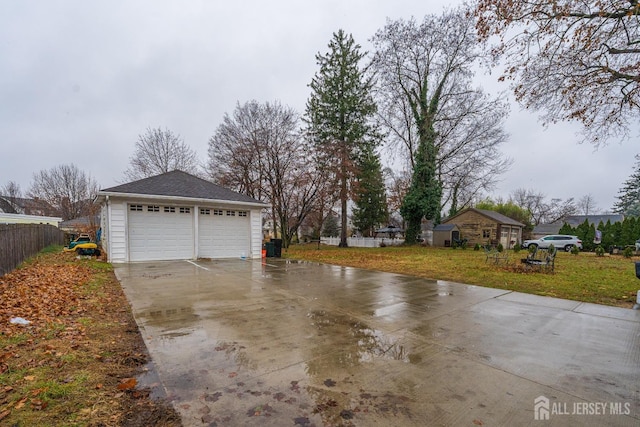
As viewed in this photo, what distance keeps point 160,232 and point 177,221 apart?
804mm

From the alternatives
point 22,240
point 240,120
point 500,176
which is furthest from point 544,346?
point 500,176

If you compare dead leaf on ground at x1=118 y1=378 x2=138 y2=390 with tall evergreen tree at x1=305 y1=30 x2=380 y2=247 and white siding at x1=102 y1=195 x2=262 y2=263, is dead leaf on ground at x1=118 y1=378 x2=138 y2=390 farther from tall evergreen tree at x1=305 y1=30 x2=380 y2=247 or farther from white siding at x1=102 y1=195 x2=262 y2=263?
tall evergreen tree at x1=305 y1=30 x2=380 y2=247

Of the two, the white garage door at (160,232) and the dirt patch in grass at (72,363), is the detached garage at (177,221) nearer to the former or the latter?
the white garage door at (160,232)

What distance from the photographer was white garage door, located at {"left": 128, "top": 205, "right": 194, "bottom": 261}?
11.2m

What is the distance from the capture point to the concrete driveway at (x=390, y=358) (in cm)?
217

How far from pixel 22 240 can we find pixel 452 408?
14011 millimetres

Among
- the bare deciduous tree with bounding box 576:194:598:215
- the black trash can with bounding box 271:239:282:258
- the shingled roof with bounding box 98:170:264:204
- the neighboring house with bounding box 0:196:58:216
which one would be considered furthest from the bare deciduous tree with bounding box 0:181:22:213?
the bare deciduous tree with bounding box 576:194:598:215

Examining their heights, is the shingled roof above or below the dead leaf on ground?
above

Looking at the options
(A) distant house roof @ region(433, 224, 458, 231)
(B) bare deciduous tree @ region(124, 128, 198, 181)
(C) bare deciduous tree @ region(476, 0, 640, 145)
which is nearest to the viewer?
(C) bare deciduous tree @ region(476, 0, 640, 145)

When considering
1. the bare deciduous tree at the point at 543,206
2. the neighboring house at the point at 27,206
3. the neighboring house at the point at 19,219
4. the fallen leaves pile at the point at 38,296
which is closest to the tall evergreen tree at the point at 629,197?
the bare deciduous tree at the point at 543,206

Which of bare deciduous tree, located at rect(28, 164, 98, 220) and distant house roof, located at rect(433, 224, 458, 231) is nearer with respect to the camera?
distant house roof, located at rect(433, 224, 458, 231)

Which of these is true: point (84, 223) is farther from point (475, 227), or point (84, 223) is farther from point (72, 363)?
point (475, 227)

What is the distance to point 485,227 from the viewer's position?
27719mm

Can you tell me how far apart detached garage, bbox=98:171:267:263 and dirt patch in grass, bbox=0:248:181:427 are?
5.66 meters
